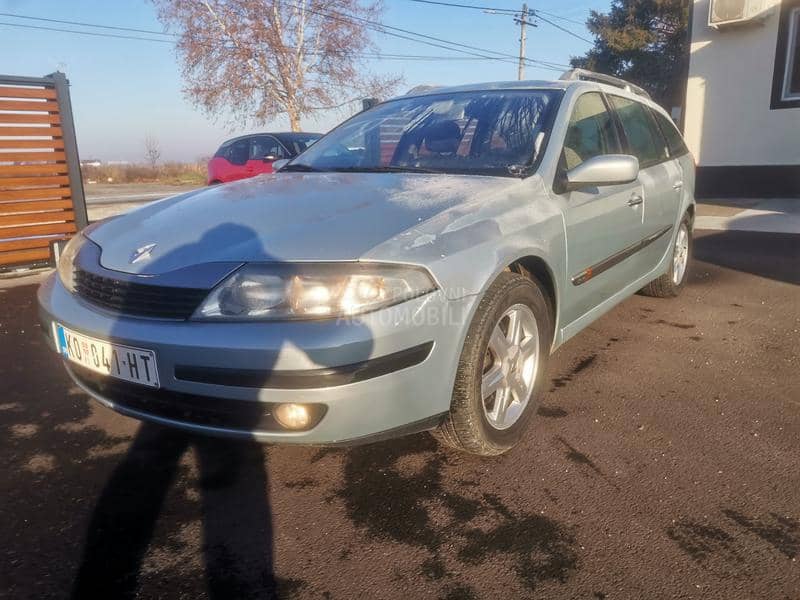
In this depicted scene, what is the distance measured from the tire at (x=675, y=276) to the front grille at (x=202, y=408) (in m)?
3.58

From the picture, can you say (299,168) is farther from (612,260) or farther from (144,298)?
(612,260)

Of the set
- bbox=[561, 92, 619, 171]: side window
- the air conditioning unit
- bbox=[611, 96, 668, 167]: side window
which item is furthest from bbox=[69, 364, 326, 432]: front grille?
the air conditioning unit

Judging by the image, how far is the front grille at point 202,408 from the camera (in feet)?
6.40

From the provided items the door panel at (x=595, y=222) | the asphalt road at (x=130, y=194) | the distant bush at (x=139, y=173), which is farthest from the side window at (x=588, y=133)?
the distant bush at (x=139, y=173)

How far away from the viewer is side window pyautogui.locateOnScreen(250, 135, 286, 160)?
11.0m

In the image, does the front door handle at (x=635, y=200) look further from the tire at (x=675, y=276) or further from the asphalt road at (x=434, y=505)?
the tire at (x=675, y=276)

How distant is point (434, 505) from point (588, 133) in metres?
2.13

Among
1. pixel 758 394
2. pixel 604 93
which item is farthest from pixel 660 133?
pixel 758 394

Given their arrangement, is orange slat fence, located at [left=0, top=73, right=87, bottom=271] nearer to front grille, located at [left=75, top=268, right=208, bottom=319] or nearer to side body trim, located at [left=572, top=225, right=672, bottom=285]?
front grille, located at [left=75, top=268, right=208, bottom=319]

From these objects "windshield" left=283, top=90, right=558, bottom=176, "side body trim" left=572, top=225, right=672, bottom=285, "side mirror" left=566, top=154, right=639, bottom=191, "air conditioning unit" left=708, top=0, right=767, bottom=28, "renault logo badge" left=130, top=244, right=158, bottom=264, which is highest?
"air conditioning unit" left=708, top=0, right=767, bottom=28

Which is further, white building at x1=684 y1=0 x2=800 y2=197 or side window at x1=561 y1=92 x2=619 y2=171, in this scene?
white building at x1=684 y1=0 x2=800 y2=197

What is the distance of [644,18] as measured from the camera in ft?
98.6

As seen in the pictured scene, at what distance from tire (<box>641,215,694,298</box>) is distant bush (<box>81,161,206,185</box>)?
1043 inches

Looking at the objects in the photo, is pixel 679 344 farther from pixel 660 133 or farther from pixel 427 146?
pixel 427 146
